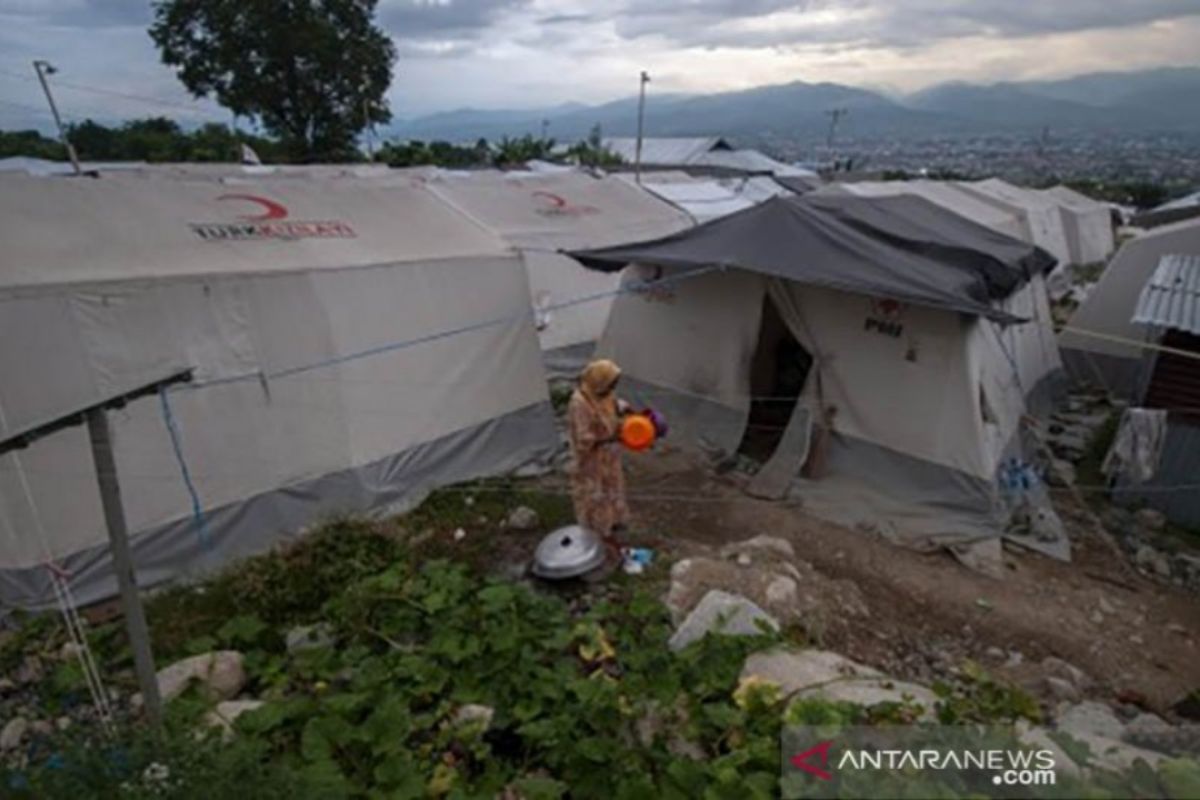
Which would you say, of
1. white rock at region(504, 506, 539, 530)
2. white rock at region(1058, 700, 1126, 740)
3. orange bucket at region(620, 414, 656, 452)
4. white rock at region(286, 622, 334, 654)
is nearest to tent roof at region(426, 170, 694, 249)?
white rock at region(504, 506, 539, 530)

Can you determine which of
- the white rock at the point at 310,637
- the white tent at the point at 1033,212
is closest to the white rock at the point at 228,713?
the white rock at the point at 310,637

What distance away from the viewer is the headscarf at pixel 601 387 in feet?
19.9

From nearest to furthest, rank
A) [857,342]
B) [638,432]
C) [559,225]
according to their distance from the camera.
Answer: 1. [638,432]
2. [857,342]
3. [559,225]

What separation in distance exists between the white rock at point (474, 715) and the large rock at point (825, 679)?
1401mm

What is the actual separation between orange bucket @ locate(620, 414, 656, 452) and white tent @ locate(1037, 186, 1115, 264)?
24582mm

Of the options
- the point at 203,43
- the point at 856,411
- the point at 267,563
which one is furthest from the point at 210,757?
the point at 203,43


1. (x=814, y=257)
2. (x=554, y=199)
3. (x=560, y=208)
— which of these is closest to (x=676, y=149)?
(x=554, y=199)

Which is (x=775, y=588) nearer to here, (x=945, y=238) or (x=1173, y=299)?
(x=945, y=238)

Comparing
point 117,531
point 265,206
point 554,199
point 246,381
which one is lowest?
point 246,381

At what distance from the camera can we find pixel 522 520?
7.07m

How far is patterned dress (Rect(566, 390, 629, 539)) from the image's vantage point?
6207 mm

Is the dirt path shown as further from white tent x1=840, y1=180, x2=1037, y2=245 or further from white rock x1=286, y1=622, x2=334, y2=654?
white tent x1=840, y1=180, x2=1037, y2=245

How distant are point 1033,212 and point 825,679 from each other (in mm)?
22073

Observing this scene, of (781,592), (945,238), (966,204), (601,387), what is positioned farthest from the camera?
(966,204)
